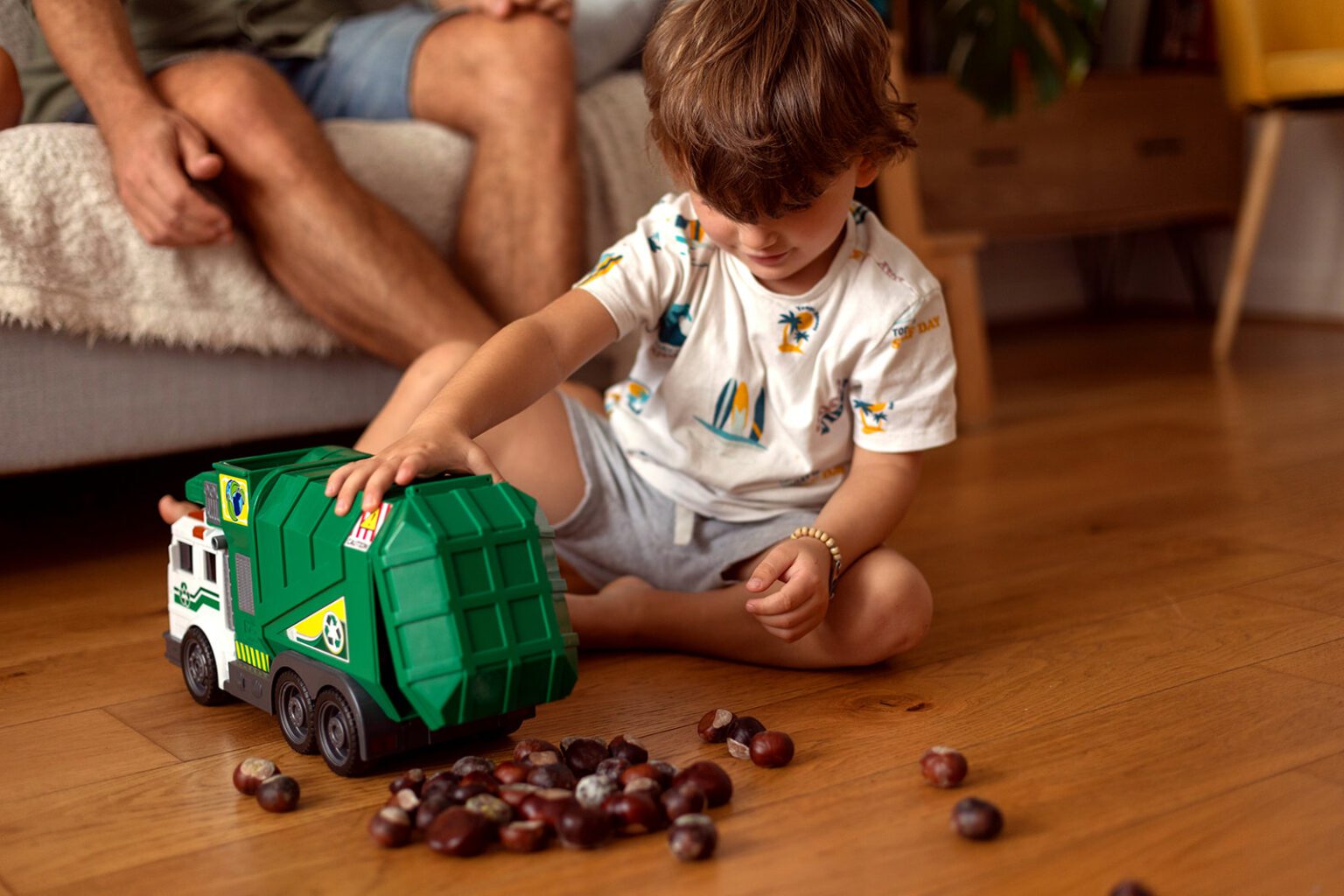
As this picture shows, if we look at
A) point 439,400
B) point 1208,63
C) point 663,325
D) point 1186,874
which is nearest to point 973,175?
point 1208,63

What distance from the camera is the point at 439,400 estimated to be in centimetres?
87

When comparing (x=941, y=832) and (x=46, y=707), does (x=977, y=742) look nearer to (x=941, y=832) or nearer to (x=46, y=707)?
(x=941, y=832)

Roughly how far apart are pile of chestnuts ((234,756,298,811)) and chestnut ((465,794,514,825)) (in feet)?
0.37

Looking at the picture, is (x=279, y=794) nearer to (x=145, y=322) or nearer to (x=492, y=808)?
(x=492, y=808)

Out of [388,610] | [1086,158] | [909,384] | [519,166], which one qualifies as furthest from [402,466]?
[1086,158]

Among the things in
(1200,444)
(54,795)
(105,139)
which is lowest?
(1200,444)

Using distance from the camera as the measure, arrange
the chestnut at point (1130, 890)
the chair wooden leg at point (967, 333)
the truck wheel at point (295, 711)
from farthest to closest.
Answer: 1. the chair wooden leg at point (967, 333)
2. the truck wheel at point (295, 711)
3. the chestnut at point (1130, 890)

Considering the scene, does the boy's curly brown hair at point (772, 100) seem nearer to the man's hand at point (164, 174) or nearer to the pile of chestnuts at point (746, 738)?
the pile of chestnuts at point (746, 738)

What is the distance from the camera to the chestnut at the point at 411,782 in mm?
732

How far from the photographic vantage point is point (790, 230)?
36.3 inches

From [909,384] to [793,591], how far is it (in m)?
0.23

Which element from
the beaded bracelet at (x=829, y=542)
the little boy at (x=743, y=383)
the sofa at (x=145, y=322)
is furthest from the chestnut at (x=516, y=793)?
the sofa at (x=145, y=322)

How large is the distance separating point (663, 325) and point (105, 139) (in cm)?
60

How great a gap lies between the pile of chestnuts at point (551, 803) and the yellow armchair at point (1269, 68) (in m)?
2.00
